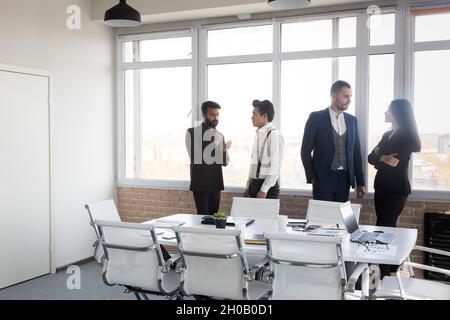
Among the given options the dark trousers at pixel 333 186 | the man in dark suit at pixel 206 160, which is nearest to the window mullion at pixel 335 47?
the dark trousers at pixel 333 186

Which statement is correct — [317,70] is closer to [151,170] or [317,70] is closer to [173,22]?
[173,22]

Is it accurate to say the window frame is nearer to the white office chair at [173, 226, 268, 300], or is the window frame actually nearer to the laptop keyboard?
the laptop keyboard

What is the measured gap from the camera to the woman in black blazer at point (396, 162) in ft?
15.3

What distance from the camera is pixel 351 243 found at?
3.31 metres

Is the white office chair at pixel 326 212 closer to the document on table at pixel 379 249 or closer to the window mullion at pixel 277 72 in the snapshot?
the document on table at pixel 379 249

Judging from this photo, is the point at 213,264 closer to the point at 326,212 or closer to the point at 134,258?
the point at 134,258

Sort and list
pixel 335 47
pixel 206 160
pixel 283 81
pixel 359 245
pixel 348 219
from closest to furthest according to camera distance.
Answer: pixel 359 245 < pixel 348 219 < pixel 206 160 < pixel 335 47 < pixel 283 81

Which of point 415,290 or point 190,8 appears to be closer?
point 415,290

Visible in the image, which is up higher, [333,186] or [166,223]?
[333,186]

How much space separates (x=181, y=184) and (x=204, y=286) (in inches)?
130

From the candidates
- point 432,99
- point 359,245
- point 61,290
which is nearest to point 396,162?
point 432,99

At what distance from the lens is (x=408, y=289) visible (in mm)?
3330

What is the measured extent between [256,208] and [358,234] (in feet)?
4.09

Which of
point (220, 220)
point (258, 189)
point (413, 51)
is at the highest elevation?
point (413, 51)
